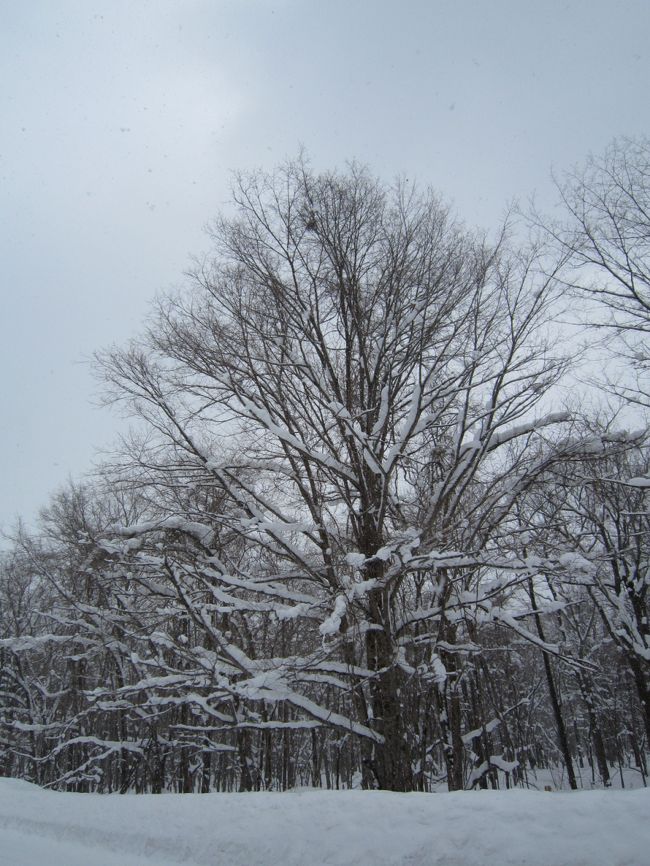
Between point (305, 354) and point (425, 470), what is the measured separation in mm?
2879

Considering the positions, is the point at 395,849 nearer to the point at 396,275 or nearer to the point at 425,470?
the point at 425,470

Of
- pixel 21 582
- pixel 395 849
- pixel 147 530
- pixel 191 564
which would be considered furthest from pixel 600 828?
pixel 21 582

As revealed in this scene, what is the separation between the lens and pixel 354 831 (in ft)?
12.6

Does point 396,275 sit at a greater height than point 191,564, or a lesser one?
greater

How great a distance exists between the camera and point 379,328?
8227 mm

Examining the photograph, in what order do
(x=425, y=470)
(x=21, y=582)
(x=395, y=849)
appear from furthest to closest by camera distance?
(x=21, y=582)
(x=425, y=470)
(x=395, y=849)

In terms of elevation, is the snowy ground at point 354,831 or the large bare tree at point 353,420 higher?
the large bare tree at point 353,420

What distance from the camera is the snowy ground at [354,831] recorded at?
3.17m

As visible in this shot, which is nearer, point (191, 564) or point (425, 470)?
point (191, 564)

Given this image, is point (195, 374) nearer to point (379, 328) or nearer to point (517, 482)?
point (379, 328)

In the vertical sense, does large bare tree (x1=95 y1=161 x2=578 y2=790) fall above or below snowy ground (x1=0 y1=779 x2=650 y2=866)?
above

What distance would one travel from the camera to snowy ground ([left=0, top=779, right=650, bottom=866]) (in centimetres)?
317

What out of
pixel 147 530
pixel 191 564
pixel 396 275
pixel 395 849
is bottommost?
pixel 395 849

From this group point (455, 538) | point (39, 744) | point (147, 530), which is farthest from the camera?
point (39, 744)
